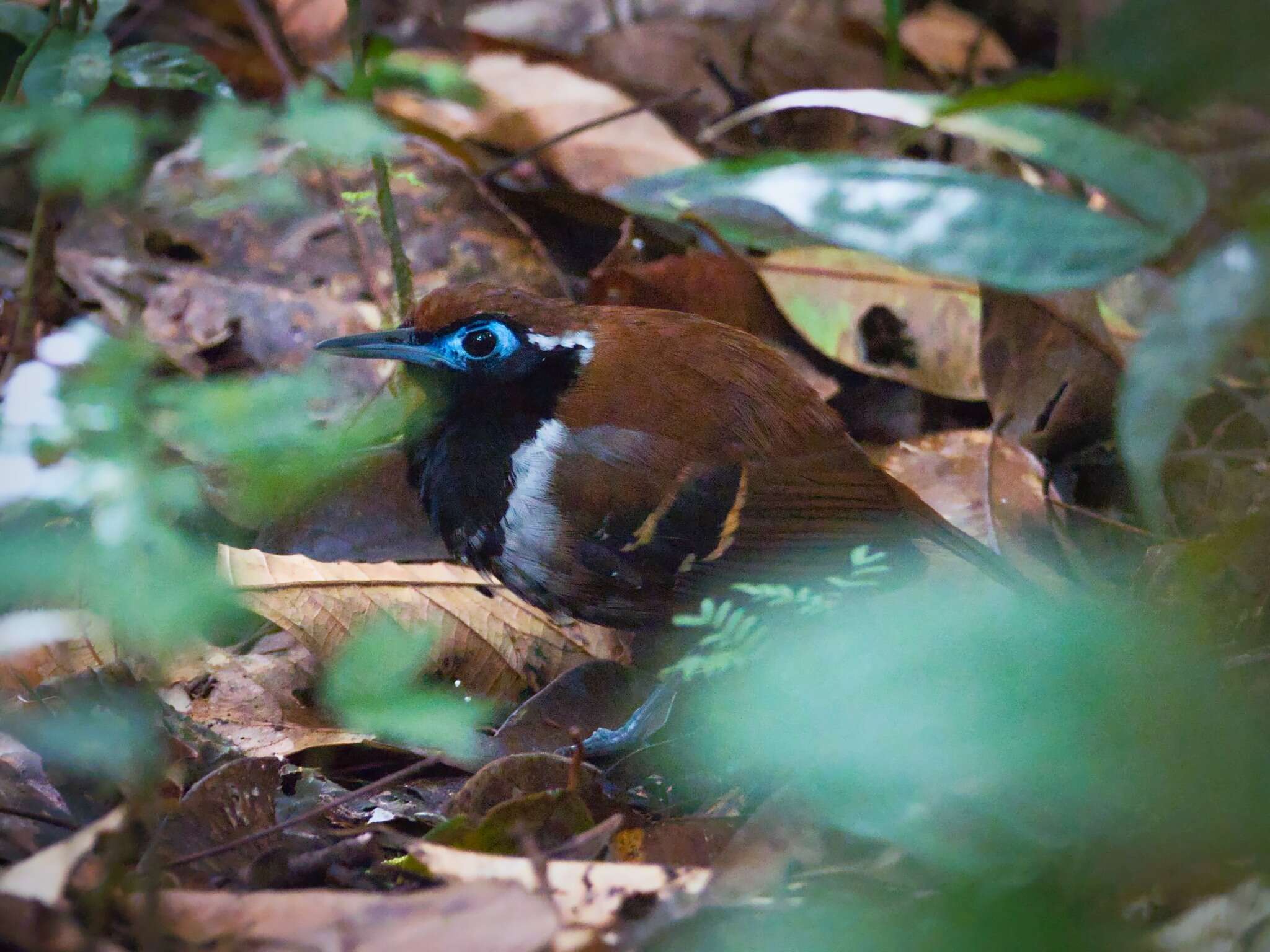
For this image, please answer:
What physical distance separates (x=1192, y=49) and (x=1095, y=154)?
1.60ft

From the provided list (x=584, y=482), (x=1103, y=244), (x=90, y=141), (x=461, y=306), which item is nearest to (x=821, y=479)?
(x=584, y=482)

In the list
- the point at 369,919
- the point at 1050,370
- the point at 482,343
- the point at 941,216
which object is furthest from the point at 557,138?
the point at 369,919

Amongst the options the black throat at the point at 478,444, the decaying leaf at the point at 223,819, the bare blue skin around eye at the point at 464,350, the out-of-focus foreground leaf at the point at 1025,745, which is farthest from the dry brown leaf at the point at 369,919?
the bare blue skin around eye at the point at 464,350

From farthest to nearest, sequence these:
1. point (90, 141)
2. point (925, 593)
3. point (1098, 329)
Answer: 1. point (1098, 329)
2. point (90, 141)
3. point (925, 593)

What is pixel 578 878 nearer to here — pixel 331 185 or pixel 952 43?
pixel 331 185

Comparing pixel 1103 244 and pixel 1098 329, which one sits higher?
pixel 1103 244

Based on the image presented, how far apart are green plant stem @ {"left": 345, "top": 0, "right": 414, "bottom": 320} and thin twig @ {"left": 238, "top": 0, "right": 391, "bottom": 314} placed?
108 millimetres

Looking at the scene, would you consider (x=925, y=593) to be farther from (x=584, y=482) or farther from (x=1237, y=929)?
(x=584, y=482)

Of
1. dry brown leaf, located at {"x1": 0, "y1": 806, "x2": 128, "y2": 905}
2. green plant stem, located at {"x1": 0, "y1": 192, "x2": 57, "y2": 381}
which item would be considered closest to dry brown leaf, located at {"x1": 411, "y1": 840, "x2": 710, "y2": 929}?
dry brown leaf, located at {"x1": 0, "y1": 806, "x2": 128, "y2": 905}

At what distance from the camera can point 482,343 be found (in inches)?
126

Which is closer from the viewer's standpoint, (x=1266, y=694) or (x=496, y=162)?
(x=1266, y=694)

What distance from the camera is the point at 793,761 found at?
201 centimetres

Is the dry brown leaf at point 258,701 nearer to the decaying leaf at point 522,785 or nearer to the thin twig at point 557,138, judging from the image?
the decaying leaf at point 522,785

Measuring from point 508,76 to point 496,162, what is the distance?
1.96 feet
